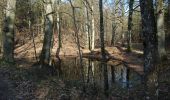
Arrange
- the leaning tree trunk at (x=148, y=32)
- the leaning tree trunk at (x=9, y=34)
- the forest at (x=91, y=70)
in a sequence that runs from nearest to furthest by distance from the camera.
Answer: the leaning tree trunk at (x=148, y=32)
the forest at (x=91, y=70)
the leaning tree trunk at (x=9, y=34)

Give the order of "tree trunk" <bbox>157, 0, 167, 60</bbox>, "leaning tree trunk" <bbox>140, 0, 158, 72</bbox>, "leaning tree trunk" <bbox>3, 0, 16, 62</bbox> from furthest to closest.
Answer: "tree trunk" <bbox>157, 0, 167, 60</bbox>, "leaning tree trunk" <bbox>3, 0, 16, 62</bbox>, "leaning tree trunk" <bbox>140, 0, 158, 72</bbox>

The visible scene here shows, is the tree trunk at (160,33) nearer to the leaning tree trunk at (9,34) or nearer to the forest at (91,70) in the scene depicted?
the forest at (91,70)

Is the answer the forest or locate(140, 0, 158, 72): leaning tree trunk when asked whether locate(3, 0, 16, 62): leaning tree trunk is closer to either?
the forest

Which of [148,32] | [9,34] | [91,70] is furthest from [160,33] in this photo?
[148,32]

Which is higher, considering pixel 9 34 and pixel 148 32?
pixel 9 34

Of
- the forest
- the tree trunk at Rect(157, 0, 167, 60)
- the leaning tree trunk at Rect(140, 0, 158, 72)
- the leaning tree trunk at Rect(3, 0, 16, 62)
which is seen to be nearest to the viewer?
the leaning tree trunk at Rect(140, 0, 158, 72)

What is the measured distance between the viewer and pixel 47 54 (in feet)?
66.9

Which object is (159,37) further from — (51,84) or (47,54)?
(51,84)

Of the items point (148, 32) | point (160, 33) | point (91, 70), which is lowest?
point (91, 70)

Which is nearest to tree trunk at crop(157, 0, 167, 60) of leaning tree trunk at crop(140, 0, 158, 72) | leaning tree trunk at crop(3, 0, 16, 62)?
leaning tree trunk at crop(3, 0, 16, 62)

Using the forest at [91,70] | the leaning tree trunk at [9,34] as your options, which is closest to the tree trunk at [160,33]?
the forest at [91,70]

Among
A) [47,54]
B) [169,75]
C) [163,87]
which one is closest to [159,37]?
[169,75]

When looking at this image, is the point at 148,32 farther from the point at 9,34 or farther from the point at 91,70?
the point at 9,34

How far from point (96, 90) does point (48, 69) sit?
732 cm
